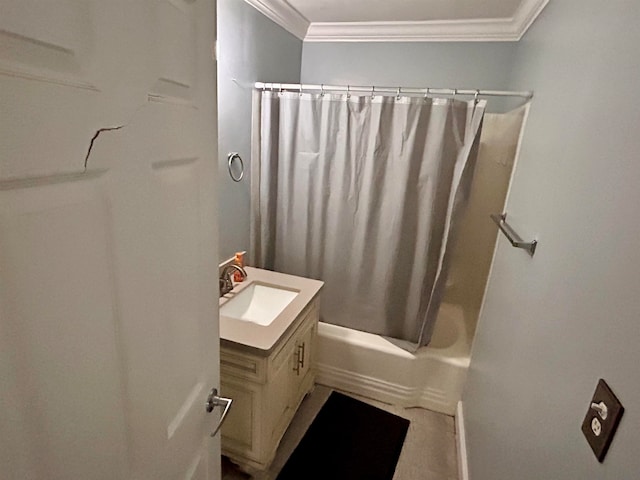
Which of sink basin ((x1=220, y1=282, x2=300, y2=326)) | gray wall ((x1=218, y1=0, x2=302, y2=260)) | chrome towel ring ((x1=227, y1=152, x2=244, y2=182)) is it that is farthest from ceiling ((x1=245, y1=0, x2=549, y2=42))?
sink basin ((x1=220, y1=282, x2=300, y2=326))

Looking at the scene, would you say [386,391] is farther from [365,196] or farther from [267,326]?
[365,196]

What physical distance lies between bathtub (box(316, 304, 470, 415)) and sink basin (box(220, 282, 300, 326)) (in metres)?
0.45

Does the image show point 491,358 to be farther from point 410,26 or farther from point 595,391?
point 410,26

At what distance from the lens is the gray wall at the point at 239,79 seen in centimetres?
179

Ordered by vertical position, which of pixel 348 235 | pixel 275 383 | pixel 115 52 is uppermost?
pixel 115 52

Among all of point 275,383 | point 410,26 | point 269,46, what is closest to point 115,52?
point 275,383

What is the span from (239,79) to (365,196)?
3.01ft

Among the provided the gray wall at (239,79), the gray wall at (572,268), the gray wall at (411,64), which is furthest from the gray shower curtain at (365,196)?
the gray wall at (411,64)

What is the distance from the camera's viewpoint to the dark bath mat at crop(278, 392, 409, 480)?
1773mm

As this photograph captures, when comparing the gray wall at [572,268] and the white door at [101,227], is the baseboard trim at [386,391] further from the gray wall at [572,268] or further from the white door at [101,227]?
the white door at [101,227]

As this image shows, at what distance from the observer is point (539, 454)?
3.20ft

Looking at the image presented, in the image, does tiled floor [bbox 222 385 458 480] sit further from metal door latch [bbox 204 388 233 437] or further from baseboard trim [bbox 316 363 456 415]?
metal door latch [bbox 204 388 233 437]

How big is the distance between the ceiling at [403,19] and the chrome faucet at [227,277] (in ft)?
4.54

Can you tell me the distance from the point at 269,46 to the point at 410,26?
92cm
